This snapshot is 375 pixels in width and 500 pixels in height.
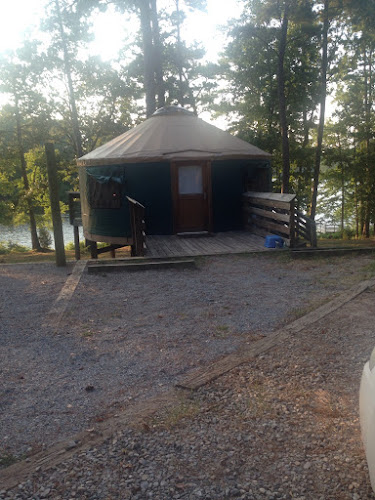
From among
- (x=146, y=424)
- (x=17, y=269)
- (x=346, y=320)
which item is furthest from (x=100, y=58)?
(x=146, y=424)

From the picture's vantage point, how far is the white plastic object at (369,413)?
2.18 meters

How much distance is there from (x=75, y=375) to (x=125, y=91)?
22.2 metres

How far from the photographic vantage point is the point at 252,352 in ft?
14.1

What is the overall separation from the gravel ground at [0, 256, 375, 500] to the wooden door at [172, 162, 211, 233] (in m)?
4.78

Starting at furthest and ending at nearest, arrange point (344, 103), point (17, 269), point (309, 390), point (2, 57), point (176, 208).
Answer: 1. point (344, 103)
2. point (2, 57)
3. point (176, 208)
4. point (17, 269)
5. point (309, 390)

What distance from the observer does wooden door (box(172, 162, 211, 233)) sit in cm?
1129

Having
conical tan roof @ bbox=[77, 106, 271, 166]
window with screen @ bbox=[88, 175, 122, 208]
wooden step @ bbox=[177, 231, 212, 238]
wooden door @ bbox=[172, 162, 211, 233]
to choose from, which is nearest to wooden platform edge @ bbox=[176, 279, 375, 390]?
wooden step @ bbox=[177, 231, 212, 238]

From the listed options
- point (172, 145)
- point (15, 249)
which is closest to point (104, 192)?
point (172, 145)

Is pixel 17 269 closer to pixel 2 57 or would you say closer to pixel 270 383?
pixel 270 383

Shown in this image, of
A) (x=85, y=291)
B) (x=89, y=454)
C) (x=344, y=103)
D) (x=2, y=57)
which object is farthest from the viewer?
(x=344, y=103)

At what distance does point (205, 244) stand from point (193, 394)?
6.74 m

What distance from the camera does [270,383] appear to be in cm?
367

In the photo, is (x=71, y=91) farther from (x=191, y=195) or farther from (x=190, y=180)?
(x=191, y=195)

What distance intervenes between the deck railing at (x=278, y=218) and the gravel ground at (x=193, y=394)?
2.55m
